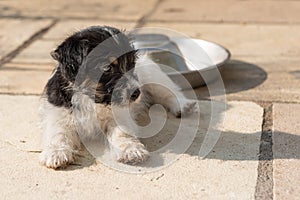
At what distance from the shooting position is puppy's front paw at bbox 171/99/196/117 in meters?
4.50

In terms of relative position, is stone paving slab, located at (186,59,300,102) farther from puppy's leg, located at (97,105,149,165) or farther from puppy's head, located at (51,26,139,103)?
puppy's head, located at (51,26,139,103)

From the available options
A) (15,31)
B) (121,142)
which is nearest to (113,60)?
(121,142)

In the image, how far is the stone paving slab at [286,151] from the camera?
3402 mm

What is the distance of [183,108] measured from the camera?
14.8ft

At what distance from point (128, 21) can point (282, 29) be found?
1.94 m

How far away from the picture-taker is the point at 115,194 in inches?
134

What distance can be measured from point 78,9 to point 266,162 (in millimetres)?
4926

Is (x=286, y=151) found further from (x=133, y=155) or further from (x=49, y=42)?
(x=49, y=42)

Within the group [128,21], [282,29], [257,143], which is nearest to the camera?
[257,143]

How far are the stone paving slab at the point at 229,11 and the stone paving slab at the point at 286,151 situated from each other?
289 cm

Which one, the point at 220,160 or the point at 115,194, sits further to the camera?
the point at 220,160

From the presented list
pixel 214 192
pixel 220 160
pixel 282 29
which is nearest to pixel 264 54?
pixel 282 29

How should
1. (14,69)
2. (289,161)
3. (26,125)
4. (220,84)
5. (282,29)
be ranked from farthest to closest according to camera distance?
(282,29) → (14,69) → (220,84) → (26,125) → (289,161)

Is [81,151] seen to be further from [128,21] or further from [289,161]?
[128,21]
